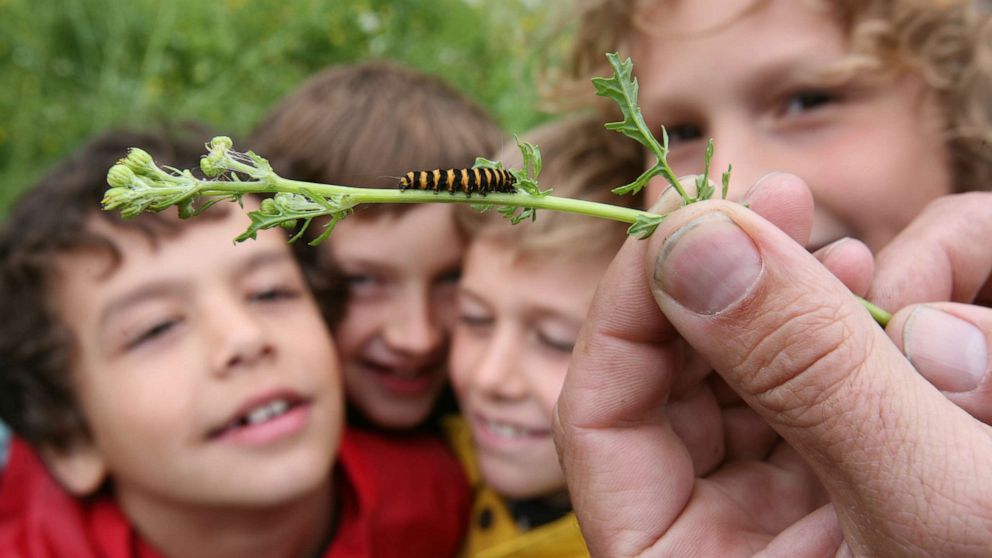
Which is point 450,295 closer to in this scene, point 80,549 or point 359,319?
point 359,319

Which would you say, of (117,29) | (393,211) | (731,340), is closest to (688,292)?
(731,340)

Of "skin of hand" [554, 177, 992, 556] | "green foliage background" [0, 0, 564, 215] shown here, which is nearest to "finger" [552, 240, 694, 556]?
"skin of hand" [554, 177, 992, 556]

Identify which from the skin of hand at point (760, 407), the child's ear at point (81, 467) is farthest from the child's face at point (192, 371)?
the skin of hand at point (760, 407)

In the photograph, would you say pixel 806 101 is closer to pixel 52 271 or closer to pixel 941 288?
pixel 941 288

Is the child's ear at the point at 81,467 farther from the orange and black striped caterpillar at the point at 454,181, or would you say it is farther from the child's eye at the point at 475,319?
the orange and black striped caterpillar at the point at 454,181

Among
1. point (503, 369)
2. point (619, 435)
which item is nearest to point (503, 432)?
point (503, 369)

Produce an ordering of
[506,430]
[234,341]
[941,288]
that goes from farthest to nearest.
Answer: [506,430], [234,341], [941,288]
